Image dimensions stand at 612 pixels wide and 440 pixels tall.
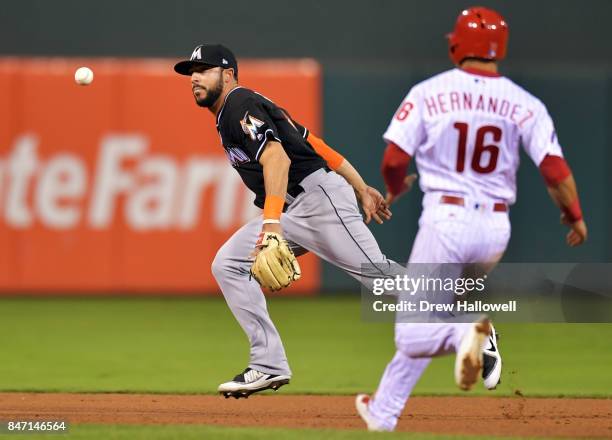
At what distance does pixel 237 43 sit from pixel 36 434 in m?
9.29

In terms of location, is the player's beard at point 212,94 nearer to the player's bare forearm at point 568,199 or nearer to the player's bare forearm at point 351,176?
the player's bare forearm at point 351,176

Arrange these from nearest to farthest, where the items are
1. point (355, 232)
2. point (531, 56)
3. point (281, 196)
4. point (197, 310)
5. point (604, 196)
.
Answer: point (281, 196) < point (355, 232) < point (197, 310) < point (604, 196) < point (531, 56)

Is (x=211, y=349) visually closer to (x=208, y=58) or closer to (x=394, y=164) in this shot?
(x=208, y=58)

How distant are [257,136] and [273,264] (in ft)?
2.19

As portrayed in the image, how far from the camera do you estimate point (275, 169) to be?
5480mm

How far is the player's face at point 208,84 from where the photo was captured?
5824 millimetres

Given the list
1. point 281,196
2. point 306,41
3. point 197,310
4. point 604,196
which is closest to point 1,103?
point 197,310

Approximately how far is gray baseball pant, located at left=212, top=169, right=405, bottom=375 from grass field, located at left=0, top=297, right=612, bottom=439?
2.91 feet

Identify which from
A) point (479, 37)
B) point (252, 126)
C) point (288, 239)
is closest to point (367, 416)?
point (288, 239)

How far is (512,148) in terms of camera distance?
4812 mm

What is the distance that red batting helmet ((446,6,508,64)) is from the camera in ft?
15.8

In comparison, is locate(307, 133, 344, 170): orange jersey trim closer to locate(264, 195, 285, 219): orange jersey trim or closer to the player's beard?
the player's beard

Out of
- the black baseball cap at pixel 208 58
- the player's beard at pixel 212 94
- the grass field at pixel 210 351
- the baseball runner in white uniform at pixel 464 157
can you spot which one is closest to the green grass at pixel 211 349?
the grass field at pixel 210 351

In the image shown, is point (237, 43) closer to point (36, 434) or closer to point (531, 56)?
point (531, 56)
